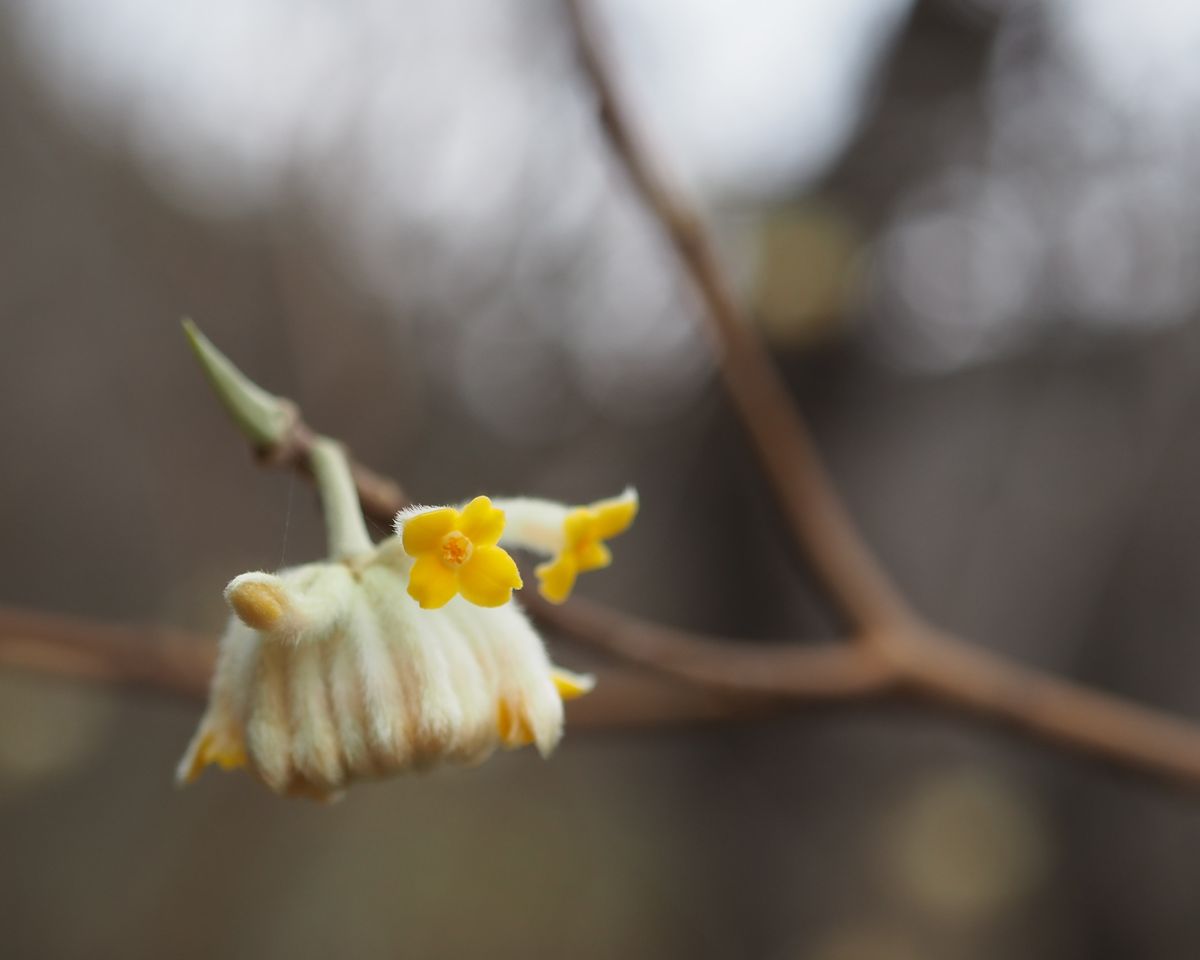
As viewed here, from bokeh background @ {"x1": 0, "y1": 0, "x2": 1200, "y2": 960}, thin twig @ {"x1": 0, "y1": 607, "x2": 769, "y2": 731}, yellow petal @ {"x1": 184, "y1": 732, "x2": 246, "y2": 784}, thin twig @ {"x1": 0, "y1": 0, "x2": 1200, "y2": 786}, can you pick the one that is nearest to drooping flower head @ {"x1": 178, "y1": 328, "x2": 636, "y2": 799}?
yellow petal @ {"x1": 184, "y1": 732, "x2": 246, "y2": 784}

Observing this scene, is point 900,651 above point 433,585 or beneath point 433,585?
beneath

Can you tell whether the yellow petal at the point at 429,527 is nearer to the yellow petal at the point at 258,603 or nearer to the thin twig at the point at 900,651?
the yellow petal at the point at 258,603

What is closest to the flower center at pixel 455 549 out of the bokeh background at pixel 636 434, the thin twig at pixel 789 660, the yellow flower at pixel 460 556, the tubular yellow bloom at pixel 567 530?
the yellow flower at pixel 460 556

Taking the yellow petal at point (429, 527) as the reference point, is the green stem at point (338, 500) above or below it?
below

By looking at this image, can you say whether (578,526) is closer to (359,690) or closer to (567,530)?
(567,530)

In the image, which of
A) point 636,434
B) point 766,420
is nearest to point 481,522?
point 766,420

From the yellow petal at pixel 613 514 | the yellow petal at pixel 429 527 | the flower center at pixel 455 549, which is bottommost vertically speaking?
the yellow petal at pixel 613 514

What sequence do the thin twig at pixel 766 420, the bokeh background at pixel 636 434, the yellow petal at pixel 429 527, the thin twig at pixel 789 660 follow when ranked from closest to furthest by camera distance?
the yellow petal at pixel 429 527
the thin twig at pixel 766 420
the thin twig at pixel 789 660
the bokeh background at pixel 636 434
